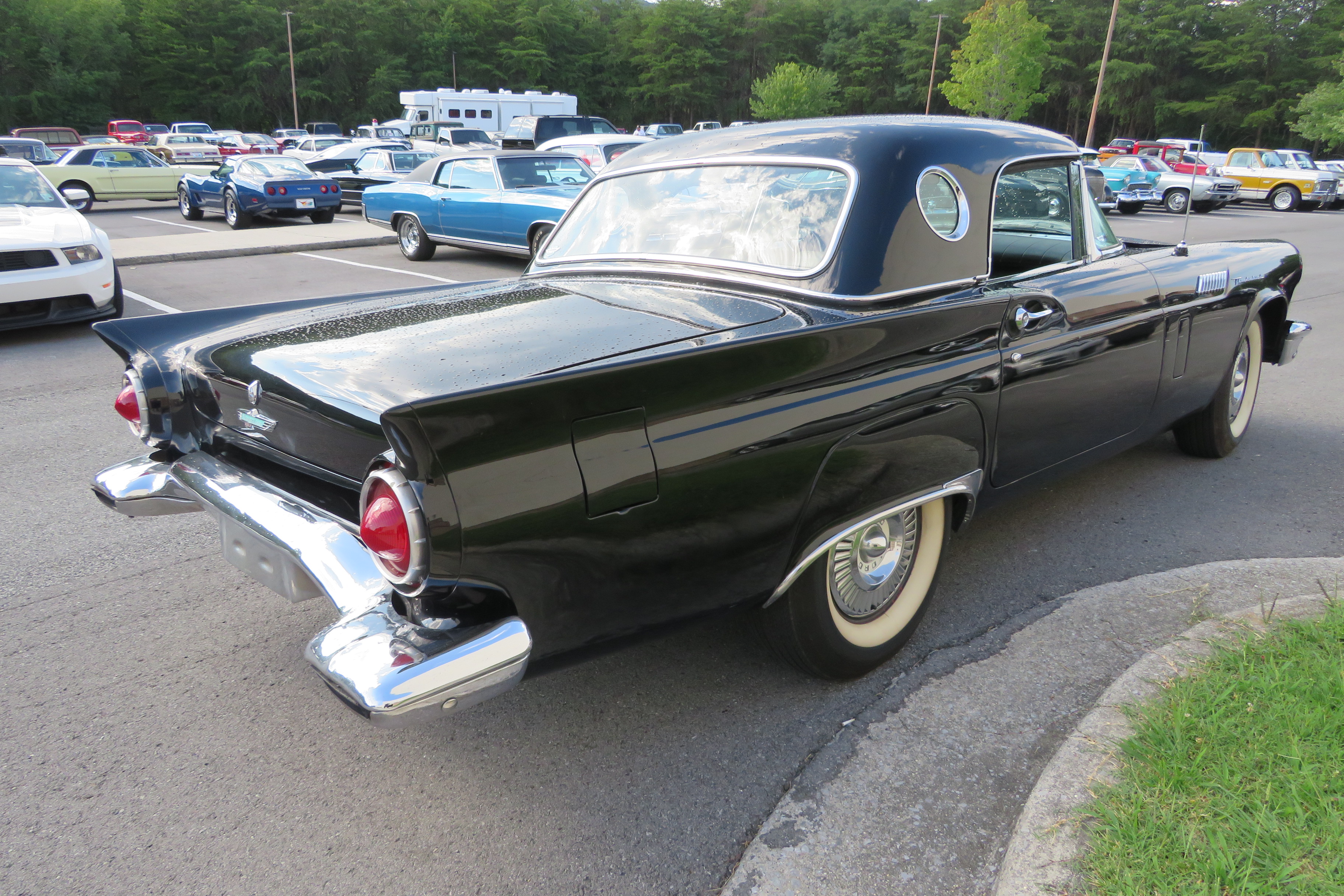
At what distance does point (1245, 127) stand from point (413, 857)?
70014 millimetres

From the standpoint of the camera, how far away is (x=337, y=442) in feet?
7.64

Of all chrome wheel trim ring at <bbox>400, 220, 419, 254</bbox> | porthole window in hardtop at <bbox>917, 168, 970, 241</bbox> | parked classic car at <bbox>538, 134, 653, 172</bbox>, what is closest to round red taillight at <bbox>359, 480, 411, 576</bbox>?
porthole window in hardtop at <bbox>917, 168, 970, 241</bbox>

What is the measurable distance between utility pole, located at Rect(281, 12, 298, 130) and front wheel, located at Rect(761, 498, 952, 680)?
59.1 m

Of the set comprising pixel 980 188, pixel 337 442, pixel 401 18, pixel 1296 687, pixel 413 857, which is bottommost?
pixel 413 857

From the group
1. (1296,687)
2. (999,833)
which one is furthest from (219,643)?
(1296,687)

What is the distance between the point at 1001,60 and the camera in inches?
1636

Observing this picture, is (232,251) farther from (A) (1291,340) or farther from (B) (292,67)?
(B) (292,67)

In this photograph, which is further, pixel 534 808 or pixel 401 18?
pixel 401 18

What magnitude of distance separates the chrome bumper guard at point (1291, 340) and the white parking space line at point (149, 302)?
9.07 meters

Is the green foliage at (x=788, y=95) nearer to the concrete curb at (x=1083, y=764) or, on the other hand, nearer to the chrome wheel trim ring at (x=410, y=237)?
the chrome wheel trim ring at (x=410, y=237)

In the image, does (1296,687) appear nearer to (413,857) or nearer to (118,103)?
(413,857)

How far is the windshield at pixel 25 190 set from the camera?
28.9ft

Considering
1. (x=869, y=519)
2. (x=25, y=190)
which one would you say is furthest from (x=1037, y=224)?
(x=25, y=190)

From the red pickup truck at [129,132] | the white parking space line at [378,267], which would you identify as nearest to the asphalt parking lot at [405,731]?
the white parking space line at [378,267]
